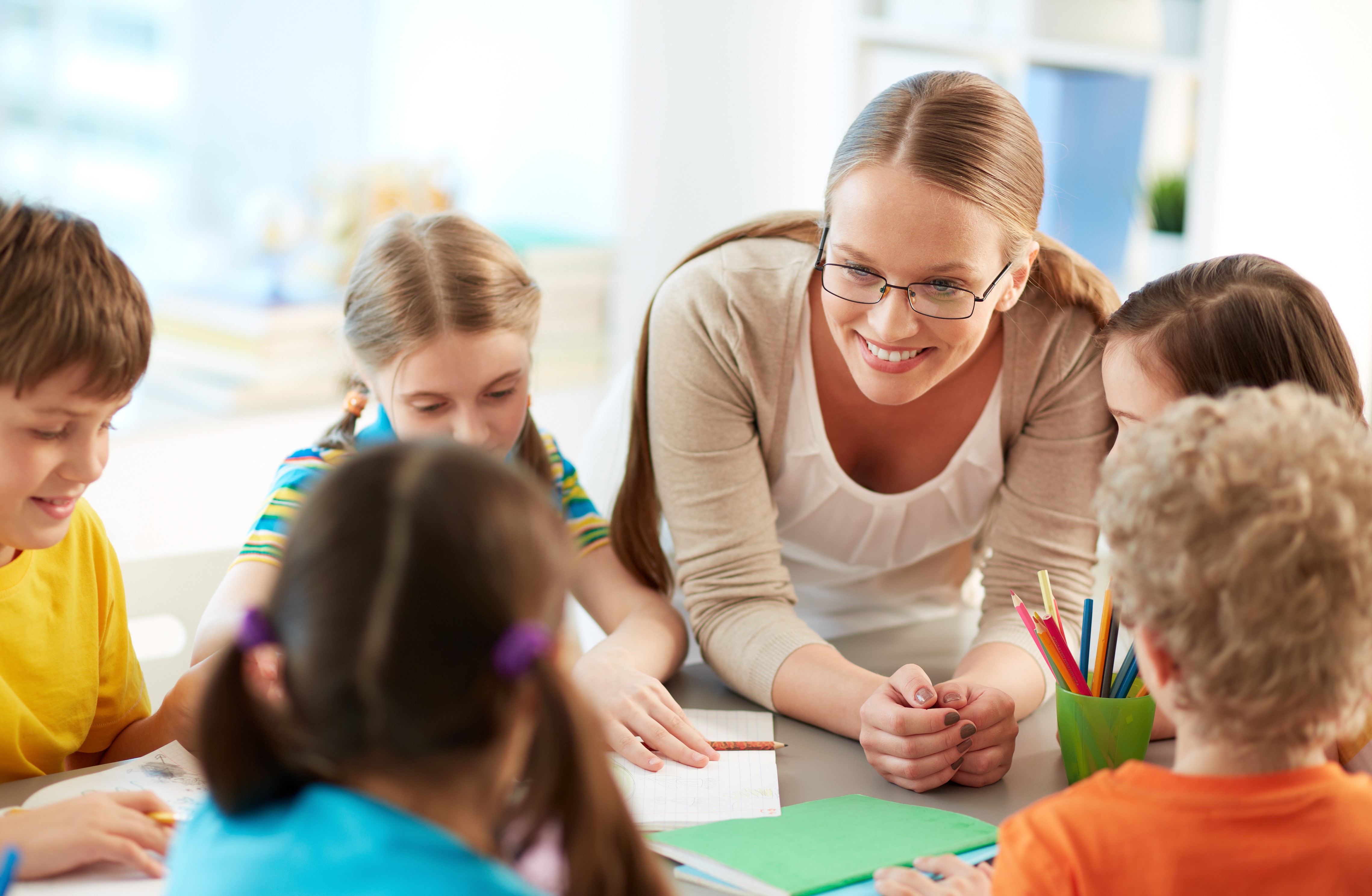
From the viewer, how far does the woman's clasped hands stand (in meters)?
1.02


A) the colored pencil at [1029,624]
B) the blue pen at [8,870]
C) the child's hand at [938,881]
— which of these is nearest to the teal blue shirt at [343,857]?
the blue pen at [8,870]

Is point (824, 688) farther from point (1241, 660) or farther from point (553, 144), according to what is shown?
point (553, 144)

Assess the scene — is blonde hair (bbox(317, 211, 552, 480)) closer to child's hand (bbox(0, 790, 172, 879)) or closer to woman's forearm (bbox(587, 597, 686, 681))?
woman's forearm (bbox(587, 597, 686, 681))

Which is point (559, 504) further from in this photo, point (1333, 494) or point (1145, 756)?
point (1333, 494)

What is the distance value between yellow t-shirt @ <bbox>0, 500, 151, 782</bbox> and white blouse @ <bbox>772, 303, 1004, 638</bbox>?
703 mm

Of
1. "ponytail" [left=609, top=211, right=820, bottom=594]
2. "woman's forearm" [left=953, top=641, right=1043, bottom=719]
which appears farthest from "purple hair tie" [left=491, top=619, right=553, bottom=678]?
"ponytail" [left=609, top=211, right=820, bottom=594]

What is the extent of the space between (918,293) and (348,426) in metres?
0.67

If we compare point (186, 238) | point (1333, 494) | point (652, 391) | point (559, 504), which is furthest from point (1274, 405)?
point (186, 238)

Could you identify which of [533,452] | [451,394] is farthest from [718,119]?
[451,394]

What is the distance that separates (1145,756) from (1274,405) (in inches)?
17.4

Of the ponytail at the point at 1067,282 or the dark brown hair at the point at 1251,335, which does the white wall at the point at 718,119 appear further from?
the dark brown hair at the point at 1251,335

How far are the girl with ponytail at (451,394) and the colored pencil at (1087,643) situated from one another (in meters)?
0.40

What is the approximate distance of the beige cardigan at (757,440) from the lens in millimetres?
1312

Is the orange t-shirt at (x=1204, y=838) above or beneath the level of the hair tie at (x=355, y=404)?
beneath
